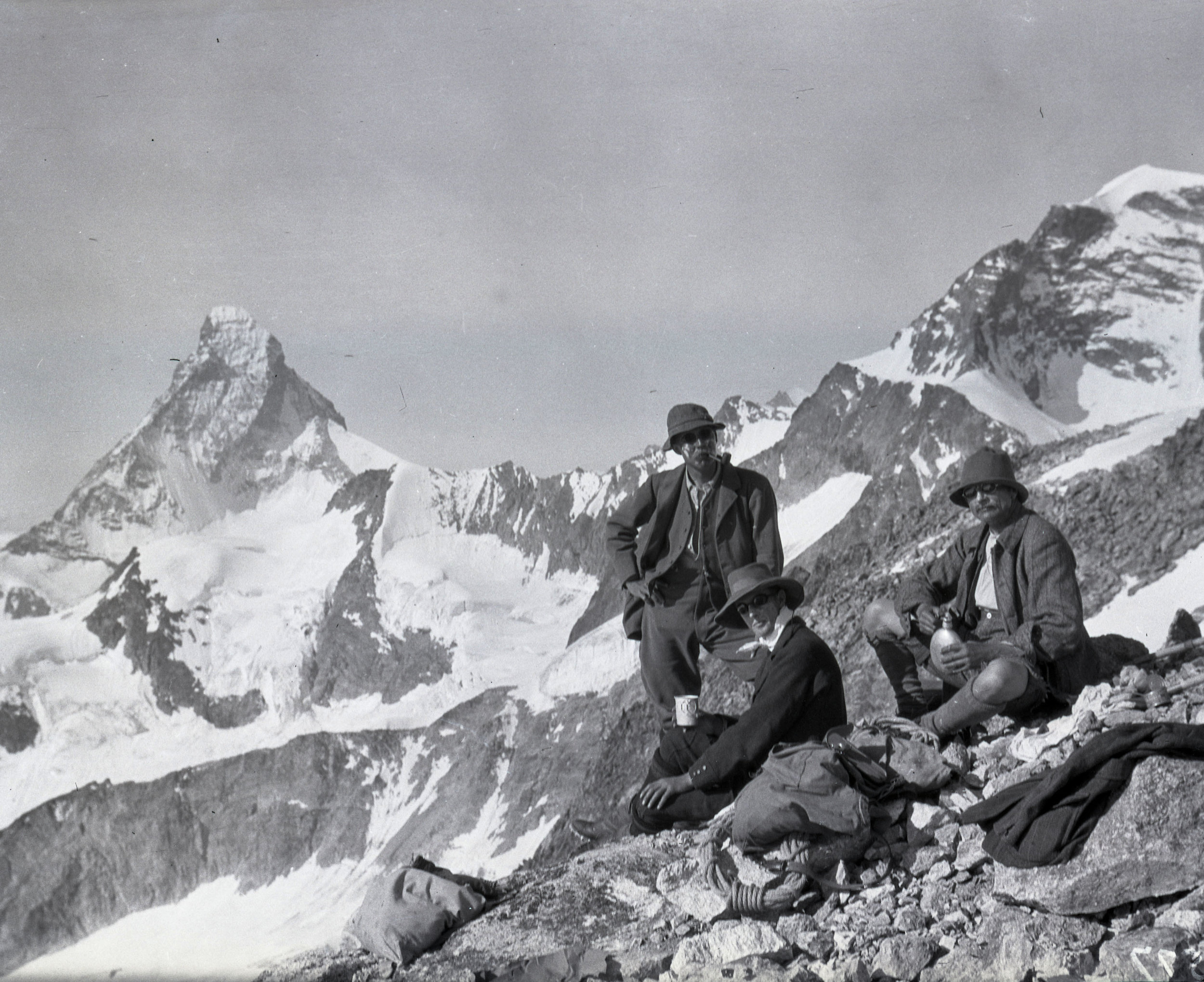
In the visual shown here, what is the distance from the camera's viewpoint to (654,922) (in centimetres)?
453

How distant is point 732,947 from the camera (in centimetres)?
409

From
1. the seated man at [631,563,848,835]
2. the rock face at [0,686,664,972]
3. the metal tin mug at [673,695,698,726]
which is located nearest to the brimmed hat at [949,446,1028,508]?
the seated man at [631,563,848,835]

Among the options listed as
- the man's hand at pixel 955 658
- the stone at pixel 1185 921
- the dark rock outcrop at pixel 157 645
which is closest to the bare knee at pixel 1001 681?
the man's hand at pixel 955 658

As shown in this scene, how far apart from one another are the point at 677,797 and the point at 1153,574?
13183 mm

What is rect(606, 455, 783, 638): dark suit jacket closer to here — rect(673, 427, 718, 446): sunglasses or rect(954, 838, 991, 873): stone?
rect(673, 427, 718, 446): sunglasses

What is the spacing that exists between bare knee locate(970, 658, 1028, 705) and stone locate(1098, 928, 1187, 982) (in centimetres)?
121

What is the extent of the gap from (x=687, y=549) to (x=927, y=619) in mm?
1293

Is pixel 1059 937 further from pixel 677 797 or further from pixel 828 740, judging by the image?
pixel 677 797

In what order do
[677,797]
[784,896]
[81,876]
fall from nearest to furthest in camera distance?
[784,896]
[677,797]
[81,876]

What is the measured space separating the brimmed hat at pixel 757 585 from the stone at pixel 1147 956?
1617 mm

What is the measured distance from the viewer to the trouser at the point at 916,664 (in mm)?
Result: 4980

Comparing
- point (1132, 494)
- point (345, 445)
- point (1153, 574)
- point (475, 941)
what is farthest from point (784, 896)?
point (345, 445)

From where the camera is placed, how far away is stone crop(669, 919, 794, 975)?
406 centimetres

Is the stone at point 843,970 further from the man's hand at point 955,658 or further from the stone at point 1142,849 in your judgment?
the man's hand at point 955,658
